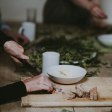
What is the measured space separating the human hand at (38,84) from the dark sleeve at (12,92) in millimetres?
28

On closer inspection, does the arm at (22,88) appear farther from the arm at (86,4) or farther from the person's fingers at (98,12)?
the arm at (86,4)

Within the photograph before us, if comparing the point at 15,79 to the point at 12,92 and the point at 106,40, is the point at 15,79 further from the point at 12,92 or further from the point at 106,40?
the point at 106,40

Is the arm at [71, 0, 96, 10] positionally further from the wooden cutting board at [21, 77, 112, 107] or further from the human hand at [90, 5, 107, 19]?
the wooden cutting board at [21, 77, 112, 107]

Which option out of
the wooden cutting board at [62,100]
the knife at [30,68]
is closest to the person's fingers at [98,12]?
the knife at [30,68]

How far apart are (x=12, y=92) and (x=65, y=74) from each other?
33 cm

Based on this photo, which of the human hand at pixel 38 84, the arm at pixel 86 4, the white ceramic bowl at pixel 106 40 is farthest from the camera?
the arm at pixel 86 4

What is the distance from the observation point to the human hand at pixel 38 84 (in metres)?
1.51

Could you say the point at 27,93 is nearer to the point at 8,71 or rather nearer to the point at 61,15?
the point at 8,71

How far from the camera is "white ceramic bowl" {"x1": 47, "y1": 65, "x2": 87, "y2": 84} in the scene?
5.24 feet

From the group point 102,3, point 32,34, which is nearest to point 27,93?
point 32,34

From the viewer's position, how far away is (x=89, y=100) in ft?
4.77

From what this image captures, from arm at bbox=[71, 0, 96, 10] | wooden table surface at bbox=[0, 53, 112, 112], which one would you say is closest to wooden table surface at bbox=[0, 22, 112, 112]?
wooden table surface at bbox=[0, 53, 112, 112]

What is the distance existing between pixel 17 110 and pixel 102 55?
3.18 feet

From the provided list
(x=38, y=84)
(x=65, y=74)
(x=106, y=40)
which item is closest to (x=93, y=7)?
(x=106, y=40)
